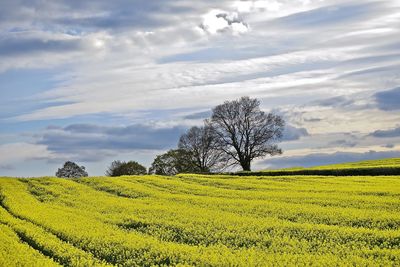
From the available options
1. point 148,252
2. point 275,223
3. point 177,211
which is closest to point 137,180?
point 177,211

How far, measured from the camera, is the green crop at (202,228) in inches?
620

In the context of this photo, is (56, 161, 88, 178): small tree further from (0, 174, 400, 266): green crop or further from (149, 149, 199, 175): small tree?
(0, 174, 400, 266): green crop

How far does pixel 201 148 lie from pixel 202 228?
69.9 meters

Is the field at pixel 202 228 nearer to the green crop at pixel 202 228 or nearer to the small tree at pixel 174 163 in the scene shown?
the green crop at pixel 202 228

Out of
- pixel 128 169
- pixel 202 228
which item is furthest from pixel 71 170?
pixel 202 228

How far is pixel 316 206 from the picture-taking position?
92.2 feet

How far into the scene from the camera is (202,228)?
2072 cm

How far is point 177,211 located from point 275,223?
6.30m

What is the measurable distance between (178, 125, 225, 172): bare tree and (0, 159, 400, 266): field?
4949cm

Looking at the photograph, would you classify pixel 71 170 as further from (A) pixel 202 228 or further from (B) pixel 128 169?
(A) pixel 202 228

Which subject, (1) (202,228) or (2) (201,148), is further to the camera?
(2) (201,148)

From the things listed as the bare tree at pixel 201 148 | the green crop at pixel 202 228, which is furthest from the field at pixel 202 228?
the bare tree at pixel 201 148

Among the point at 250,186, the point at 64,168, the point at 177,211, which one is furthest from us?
the point at 64,168

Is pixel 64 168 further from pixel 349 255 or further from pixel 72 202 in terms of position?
pixel 349 255
